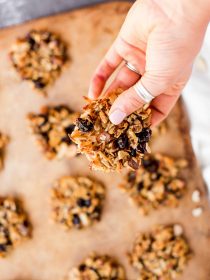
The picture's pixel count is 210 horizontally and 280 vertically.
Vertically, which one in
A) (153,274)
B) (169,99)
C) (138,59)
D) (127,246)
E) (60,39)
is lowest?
(153,274)

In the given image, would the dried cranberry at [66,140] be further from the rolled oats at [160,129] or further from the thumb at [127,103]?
the thumb at [127,103]

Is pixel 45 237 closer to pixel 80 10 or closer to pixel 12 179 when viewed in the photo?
pixel 12 179

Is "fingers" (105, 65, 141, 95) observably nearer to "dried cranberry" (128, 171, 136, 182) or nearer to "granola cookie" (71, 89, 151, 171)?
"granola cookie" (71, 89, 151, 171)

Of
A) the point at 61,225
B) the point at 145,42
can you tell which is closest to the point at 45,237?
the point at 61,225

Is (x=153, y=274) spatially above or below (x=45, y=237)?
below

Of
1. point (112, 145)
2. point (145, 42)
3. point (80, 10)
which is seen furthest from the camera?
point (80, 10)

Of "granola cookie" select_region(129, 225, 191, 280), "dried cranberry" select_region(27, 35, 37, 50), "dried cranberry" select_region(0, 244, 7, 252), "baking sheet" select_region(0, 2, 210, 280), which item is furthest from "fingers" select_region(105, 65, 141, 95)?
"dried cranberry" select_region(0, 244, 7, 252)

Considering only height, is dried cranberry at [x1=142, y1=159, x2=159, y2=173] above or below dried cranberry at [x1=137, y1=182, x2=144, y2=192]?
above
